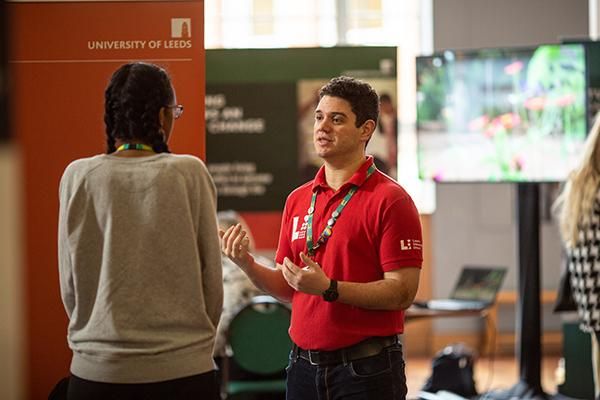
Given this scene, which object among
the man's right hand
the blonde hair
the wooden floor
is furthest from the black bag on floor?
the man's right hand

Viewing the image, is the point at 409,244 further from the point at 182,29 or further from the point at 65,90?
the point at 65,90

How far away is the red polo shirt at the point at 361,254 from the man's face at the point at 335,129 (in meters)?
0.08

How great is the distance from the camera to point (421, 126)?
5203mm

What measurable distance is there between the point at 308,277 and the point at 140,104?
52cm

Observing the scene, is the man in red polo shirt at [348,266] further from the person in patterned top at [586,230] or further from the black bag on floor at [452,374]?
the black bag on floor at [452,374]

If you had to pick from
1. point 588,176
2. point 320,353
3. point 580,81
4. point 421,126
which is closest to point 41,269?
point 320,353

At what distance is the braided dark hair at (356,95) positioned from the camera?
7.08 feet

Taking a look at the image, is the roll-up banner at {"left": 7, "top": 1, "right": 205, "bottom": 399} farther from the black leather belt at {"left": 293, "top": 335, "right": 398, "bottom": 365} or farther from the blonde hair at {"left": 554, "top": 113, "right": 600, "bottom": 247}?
the blonde hair at {"left": 554, "top": 113, "right": 600, "bottom": 247}

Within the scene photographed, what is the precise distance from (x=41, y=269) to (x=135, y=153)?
90 centimetres

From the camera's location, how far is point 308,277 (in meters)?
1.94

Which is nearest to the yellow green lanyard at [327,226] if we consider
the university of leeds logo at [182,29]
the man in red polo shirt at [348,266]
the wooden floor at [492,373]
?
the man in red polo shirt at [348,266]

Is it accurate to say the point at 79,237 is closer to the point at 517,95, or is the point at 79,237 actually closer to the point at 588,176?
the point at 588,176

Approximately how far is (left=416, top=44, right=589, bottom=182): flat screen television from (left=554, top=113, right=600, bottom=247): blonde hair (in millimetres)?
1047

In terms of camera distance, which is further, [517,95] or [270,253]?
[270,253]
